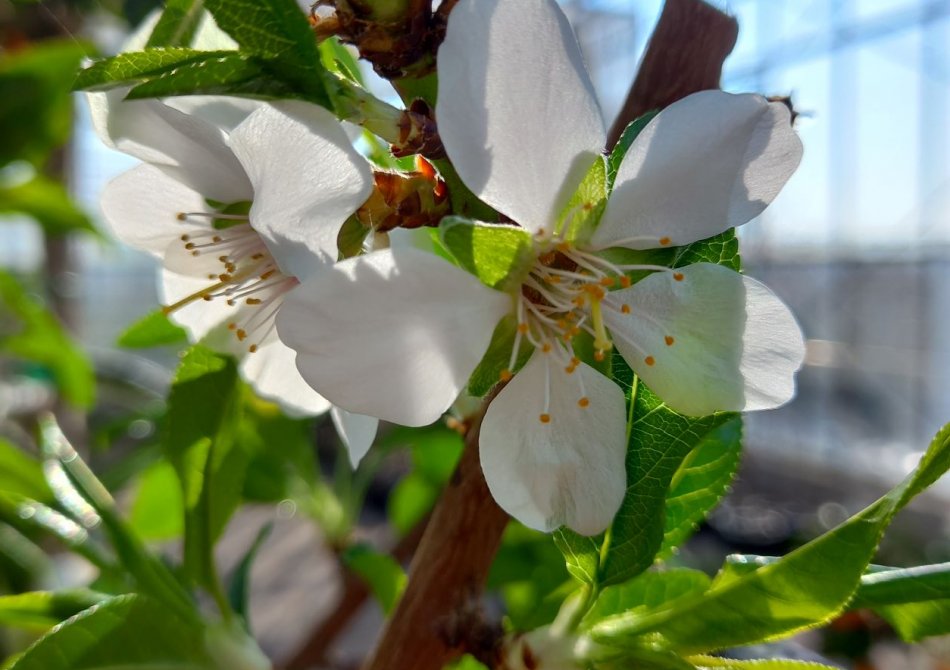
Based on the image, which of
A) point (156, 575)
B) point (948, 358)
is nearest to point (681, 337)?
point (156, 575)

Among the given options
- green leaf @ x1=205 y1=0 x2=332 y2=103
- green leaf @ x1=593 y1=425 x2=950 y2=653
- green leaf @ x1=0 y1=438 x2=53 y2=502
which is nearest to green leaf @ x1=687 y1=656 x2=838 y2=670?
green leaf @ x1=593 y1=425 x2=950 y2=653

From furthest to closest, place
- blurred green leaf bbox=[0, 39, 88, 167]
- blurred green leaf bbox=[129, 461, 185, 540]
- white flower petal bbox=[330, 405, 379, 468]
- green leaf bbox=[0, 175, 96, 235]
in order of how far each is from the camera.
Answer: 1. green leaf bbox=[0, 175, 96, 235]
2. blurred green leaf bbox=[0, 39, 88, 167]
3. blurred green leaf bbox=[129, 461, 185, 540]
4. white flower petal bbox=[330, 405, 379, 468]

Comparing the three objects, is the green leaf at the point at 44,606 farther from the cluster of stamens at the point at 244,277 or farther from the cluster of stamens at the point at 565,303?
the cluster of stamens at the point at 565,303

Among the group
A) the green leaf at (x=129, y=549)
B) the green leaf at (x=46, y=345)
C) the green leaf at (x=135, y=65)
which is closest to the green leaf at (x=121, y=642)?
the green leaf at (x=129, y=549)

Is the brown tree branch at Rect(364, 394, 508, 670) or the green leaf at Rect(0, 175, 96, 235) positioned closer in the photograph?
the brown tree branch at Rect(364, 394, 508, 670)

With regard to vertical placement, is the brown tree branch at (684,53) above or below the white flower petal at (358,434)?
above

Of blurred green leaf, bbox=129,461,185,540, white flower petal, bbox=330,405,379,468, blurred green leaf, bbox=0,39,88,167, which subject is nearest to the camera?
white flower petal, bbox=330,405,379,468

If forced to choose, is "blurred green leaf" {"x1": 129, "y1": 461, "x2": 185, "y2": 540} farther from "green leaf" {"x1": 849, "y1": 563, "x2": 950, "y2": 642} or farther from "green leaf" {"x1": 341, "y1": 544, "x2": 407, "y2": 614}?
"green leaf" {"x1": 849, "y1": 563, "x2": 950, "y2": 642}

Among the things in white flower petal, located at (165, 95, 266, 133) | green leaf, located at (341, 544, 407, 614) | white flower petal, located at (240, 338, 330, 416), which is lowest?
green leaf, located at (341, 544, 407, 614)
